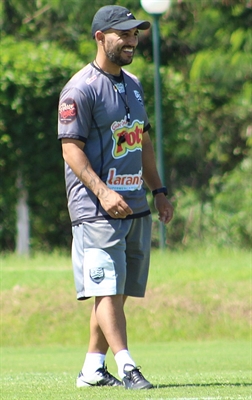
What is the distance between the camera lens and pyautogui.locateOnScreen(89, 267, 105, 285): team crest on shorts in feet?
18.3

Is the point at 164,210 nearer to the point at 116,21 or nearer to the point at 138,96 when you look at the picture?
the point at 138,96

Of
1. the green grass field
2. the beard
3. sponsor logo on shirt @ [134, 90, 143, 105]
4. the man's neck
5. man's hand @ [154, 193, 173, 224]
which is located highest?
the beard

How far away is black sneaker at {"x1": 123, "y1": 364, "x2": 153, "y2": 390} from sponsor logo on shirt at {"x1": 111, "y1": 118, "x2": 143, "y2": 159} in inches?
46.1

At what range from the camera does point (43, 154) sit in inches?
695

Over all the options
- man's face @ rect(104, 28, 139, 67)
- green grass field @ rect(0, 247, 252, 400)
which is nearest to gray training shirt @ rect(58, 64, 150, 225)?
man's face @ rect(104, 28, 139, 67)

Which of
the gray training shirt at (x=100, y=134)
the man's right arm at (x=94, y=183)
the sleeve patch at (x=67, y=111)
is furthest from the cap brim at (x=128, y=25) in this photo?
the man's right arm at (x=94, y=183)

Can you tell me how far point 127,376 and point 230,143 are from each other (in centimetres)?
1787

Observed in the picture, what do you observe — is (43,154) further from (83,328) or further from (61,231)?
(83,328)

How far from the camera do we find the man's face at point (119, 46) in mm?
5691

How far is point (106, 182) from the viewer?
5.66m

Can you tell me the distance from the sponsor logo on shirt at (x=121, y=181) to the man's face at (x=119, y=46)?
620 mm

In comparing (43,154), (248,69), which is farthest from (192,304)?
(248,69)

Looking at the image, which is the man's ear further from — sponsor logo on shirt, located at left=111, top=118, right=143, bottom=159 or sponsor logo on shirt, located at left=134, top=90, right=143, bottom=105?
sponsor logo on shirt, located at left=111, top=118, right=143, bottom=159

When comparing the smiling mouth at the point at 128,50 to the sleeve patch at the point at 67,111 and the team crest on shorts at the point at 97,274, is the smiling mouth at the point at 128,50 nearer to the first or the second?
the sleeve patch at the point at 67,111
